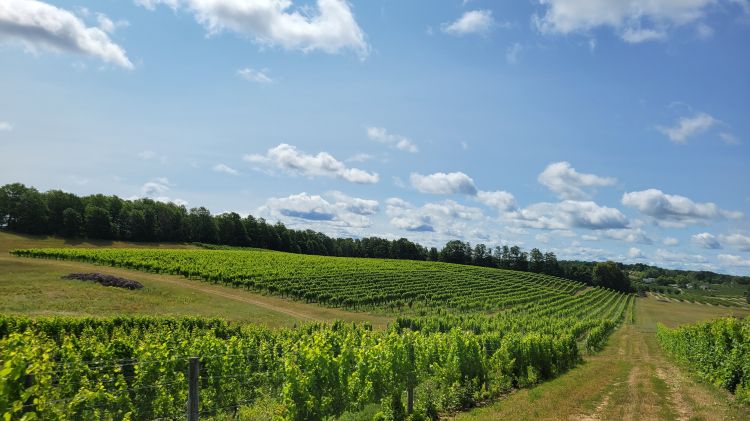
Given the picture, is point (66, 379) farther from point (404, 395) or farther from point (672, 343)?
point (672, 343)

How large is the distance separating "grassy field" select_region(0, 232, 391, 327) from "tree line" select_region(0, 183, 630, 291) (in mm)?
42308

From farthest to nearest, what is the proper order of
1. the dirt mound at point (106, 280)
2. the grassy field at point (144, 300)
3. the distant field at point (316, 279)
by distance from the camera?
the distant field at point (316, 279)
the dirt mound at point (106, 280)
the grassy field at point (144, 300)

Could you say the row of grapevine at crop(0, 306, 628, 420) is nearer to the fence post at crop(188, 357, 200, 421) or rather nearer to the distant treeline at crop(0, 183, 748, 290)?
the fence post at crop(188, 357, 200, 421)

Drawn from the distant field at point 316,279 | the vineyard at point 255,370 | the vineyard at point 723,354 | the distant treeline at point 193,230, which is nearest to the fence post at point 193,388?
the vineyard at point 255,370

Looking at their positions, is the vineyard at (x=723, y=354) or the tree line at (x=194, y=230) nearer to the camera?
the vineyard at (x=723, y=354)

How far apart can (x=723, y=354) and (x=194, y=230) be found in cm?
10824

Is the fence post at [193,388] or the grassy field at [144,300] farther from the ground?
the fence post at [193,388]

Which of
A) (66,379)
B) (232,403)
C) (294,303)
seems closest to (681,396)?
(232,403)

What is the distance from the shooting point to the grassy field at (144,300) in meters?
31.6

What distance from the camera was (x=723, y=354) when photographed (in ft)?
58.1

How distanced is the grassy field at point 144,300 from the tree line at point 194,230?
4231 centimetres

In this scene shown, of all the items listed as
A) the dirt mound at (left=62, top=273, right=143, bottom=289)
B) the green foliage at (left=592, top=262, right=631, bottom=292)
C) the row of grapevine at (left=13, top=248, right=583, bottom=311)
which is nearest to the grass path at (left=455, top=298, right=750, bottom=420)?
the row of grapevine at (left=13, top=248, right=583, bottom=311)

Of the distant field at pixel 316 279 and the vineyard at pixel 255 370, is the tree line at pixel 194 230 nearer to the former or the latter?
the distant field at pixel 316 279

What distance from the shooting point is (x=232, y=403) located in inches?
403
